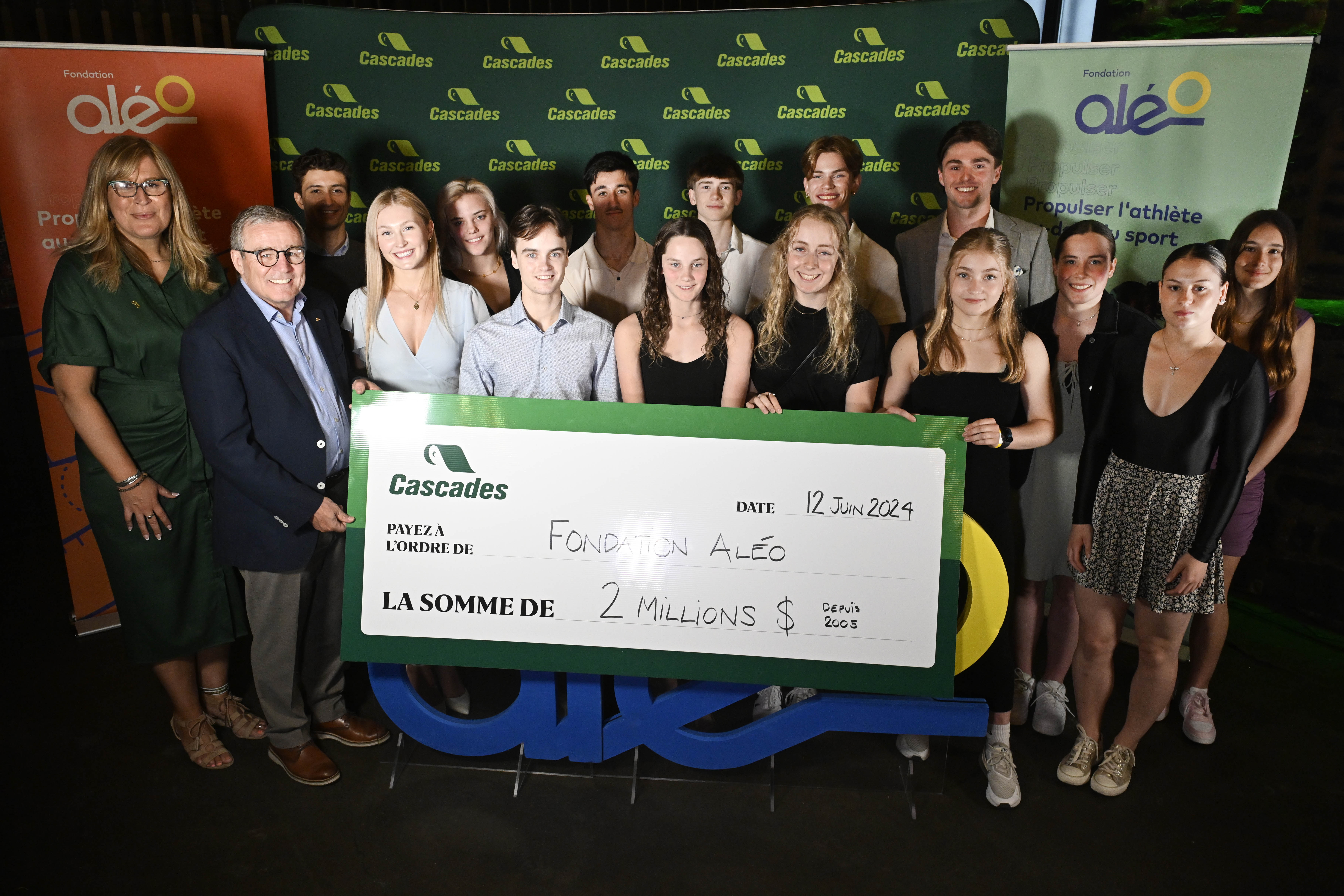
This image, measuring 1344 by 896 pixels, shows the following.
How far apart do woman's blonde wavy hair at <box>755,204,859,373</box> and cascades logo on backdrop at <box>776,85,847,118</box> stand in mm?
1504

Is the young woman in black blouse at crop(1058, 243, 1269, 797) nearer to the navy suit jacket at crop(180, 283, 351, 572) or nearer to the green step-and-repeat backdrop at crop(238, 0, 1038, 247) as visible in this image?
the green step-and-repeat backdrop at crop(238, 0, 1038, 247)

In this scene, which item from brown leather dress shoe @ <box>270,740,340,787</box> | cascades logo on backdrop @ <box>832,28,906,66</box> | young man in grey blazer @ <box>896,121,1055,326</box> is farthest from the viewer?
cascades logo on backdrop @ <box>832,28,906,66</box>

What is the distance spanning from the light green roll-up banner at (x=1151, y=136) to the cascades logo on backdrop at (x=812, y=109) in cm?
77

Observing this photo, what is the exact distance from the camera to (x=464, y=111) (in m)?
3.96

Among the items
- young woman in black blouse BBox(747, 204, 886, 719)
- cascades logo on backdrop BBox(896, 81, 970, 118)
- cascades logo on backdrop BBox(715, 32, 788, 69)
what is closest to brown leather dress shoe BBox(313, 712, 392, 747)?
young woman in black blouse BBox(747, 204, 886, 719)

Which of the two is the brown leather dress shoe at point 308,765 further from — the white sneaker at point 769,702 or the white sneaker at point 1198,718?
the white sneaker at point 1198,718

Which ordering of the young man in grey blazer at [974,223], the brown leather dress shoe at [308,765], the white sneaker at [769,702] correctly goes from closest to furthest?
the brown leather dress shoe at [308,765] < the white sneaker at [769,702] < the young man in grey blazer at [974,223]

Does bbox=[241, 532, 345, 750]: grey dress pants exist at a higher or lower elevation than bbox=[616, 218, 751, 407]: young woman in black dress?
lower

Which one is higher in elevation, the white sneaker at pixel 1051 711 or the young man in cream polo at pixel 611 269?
the young man in cream polo at pixel 611 269

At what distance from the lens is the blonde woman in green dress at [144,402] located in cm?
248

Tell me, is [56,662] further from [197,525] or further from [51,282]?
[51,282]

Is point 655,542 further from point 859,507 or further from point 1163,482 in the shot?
point 1163,482

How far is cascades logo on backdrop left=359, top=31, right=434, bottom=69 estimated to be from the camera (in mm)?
3891

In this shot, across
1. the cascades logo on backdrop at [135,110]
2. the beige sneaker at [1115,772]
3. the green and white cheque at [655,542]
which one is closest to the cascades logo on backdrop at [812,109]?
the green and white cheque at [655,542]
